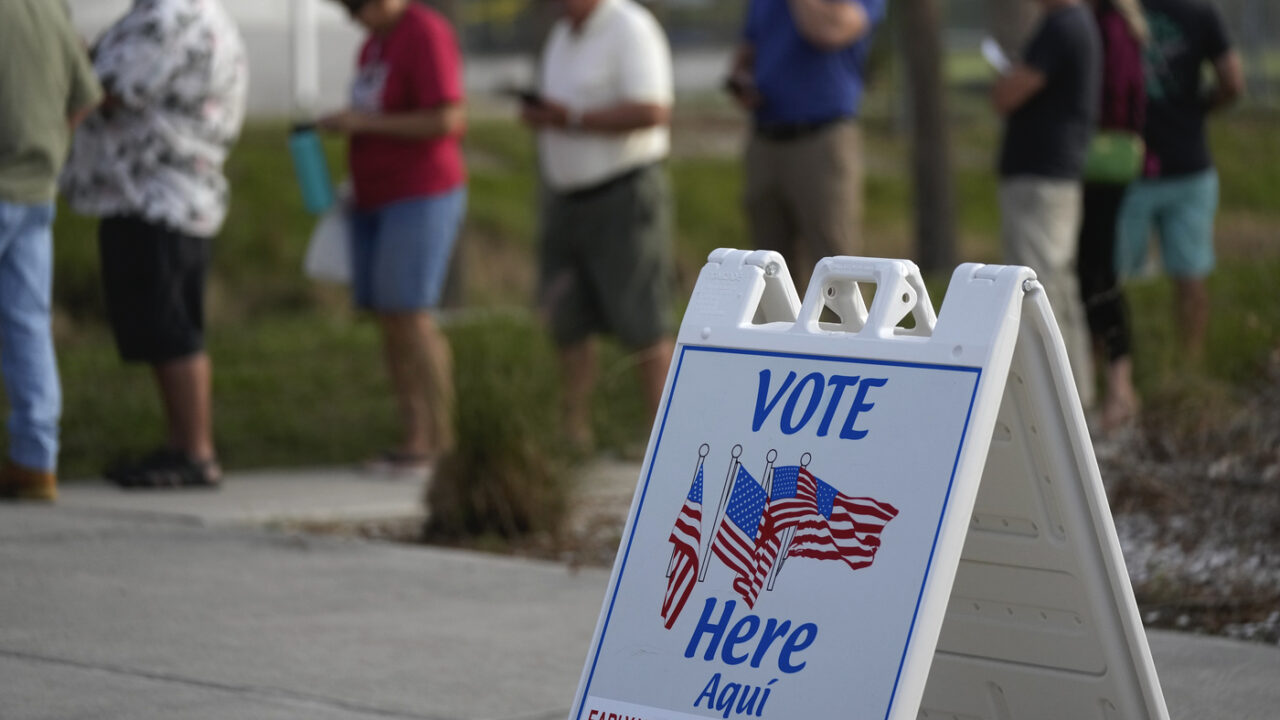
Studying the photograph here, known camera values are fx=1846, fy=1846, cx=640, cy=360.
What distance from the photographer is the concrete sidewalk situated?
4.04m

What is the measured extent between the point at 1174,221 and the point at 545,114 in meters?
3.01

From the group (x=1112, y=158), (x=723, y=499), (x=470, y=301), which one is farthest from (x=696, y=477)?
(x=470, y=301)

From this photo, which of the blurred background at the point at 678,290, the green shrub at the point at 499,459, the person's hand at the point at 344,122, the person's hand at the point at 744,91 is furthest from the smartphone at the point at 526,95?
the green shrub at the point at 499,459

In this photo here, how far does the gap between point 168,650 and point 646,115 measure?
11.4 feet

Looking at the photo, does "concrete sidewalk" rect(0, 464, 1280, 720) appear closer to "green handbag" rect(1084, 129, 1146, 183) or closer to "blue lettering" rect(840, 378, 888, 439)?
"blue lettering" rect(840, 378, 888, 439)

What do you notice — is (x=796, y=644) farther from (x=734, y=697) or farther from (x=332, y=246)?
(x=332, y=246)

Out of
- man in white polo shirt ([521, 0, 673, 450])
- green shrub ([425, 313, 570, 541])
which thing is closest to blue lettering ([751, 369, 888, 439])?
green shrub ([425, 313, 570, 541])

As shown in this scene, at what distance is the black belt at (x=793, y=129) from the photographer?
24.4 feet

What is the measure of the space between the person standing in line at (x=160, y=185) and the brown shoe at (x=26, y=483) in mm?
480

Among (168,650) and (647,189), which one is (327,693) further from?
(647,189)

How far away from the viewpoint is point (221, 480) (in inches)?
281

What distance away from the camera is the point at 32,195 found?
615cm

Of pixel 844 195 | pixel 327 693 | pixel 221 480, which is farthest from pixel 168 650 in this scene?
pixel 844 195

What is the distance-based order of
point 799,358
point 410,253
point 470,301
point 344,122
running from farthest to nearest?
point 470,301, point 410,253, point 344,122, point 799,358
